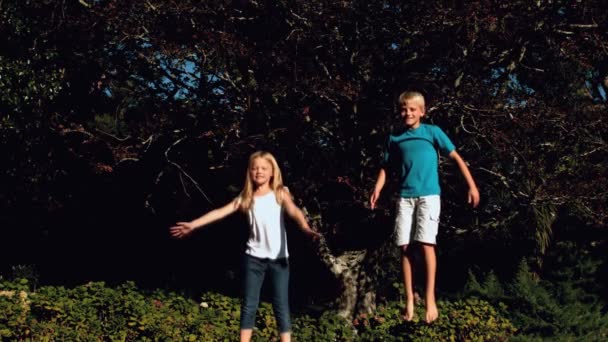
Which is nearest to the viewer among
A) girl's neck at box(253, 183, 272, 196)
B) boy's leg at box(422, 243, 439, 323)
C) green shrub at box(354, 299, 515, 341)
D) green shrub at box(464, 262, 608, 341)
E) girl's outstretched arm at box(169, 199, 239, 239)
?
girl's outstretched arm at box(169, 199, 239, 239)

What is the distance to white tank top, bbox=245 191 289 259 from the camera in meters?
5.46

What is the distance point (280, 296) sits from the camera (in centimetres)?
551

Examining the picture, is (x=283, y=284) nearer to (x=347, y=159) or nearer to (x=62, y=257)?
(x=347, y=159)

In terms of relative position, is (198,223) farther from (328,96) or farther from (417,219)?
(328,96)

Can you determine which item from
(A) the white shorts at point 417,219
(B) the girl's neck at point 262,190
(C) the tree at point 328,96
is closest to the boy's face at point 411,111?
(A) the white shorts at point 417,219

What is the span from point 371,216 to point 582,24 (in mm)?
4079

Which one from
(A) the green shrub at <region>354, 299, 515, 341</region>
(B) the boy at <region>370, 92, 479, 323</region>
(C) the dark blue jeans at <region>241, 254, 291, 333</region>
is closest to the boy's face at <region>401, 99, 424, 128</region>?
(B) the boy at <region>370, 92, 479, 323</region>

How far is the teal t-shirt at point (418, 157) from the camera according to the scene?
5613 millimetres

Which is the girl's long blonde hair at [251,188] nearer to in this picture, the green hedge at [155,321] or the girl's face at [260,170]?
the girl's face at [260,170]

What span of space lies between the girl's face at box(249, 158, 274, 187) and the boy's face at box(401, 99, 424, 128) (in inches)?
44.3

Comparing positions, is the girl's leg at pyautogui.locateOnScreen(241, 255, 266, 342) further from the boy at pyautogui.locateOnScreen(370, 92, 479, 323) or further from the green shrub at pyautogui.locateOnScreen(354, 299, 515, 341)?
the green shrub at pyautogui.locateOnScreen(354, 299, 515, 341)

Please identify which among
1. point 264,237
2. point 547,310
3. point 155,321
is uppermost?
point 264,237

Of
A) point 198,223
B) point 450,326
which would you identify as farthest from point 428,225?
point 450,326

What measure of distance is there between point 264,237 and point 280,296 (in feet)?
1.54
